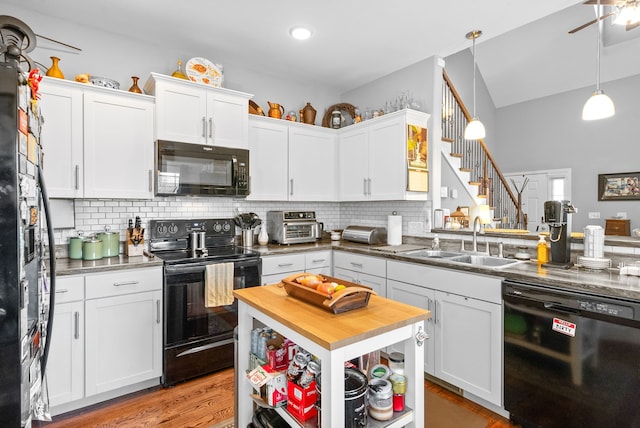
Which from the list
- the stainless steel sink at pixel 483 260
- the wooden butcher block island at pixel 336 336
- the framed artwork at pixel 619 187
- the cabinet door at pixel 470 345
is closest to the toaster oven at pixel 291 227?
the stainless steel sink at pixel 483 260

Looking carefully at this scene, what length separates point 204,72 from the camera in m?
3.06

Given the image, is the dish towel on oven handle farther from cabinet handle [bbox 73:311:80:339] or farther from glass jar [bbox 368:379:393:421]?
glass jar [bbox 368:379:393:421]

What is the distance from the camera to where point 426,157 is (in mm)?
3373

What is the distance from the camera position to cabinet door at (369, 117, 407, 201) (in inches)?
127

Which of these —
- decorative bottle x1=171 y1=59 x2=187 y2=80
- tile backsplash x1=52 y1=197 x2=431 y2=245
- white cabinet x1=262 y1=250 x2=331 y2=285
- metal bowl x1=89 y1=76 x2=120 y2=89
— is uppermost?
decorative bottle x1=171 y1=59 x2=187 y2=80

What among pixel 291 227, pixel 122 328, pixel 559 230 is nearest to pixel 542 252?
pixel 559 230

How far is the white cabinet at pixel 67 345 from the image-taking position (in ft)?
6.90

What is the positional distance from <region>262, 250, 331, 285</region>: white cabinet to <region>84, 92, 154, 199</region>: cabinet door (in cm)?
113

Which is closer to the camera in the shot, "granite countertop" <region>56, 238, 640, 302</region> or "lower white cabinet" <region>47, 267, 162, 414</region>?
"granite countertop" <region>56, 238, 640, 302</region>

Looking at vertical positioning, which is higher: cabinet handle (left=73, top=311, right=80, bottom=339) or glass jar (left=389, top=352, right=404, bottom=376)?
glass jar (left=389, top=352, right=404, bottom=376)

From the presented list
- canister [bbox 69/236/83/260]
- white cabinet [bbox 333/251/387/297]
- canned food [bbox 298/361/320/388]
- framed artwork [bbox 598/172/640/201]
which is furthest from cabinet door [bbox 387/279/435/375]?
framed artwork [bbox 598/172/640/201]

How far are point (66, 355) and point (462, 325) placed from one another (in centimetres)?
253

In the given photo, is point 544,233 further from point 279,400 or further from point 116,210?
point 116,210

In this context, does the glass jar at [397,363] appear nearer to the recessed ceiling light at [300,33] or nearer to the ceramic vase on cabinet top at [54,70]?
the recessed ceiling light at [300,33]
